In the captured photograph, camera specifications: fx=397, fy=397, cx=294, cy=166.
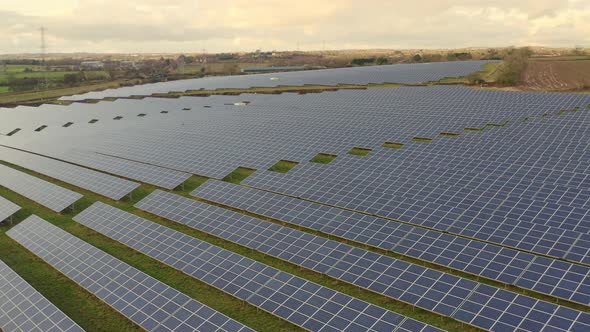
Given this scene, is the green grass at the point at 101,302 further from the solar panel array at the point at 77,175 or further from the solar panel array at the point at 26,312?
the solar panel array at the point at 77,175

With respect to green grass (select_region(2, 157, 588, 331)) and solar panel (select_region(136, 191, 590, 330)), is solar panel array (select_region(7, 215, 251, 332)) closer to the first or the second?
green grass (select_region(2, 157, 588, 331))

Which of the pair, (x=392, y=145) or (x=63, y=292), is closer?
(x=63, y=292)

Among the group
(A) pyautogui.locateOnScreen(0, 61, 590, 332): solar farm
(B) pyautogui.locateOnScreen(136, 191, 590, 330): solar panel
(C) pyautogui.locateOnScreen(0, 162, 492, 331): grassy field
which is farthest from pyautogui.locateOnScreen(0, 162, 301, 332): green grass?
(B) pyautogui.locateOnScreen(136, 191, 590, 330): solar panel

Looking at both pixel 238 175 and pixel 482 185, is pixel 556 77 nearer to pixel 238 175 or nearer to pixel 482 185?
pixel 482 185

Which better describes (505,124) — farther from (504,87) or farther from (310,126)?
(504,87)

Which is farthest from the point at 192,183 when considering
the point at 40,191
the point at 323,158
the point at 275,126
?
the point at 275,126

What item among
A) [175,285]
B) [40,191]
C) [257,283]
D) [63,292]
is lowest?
[63,292]
